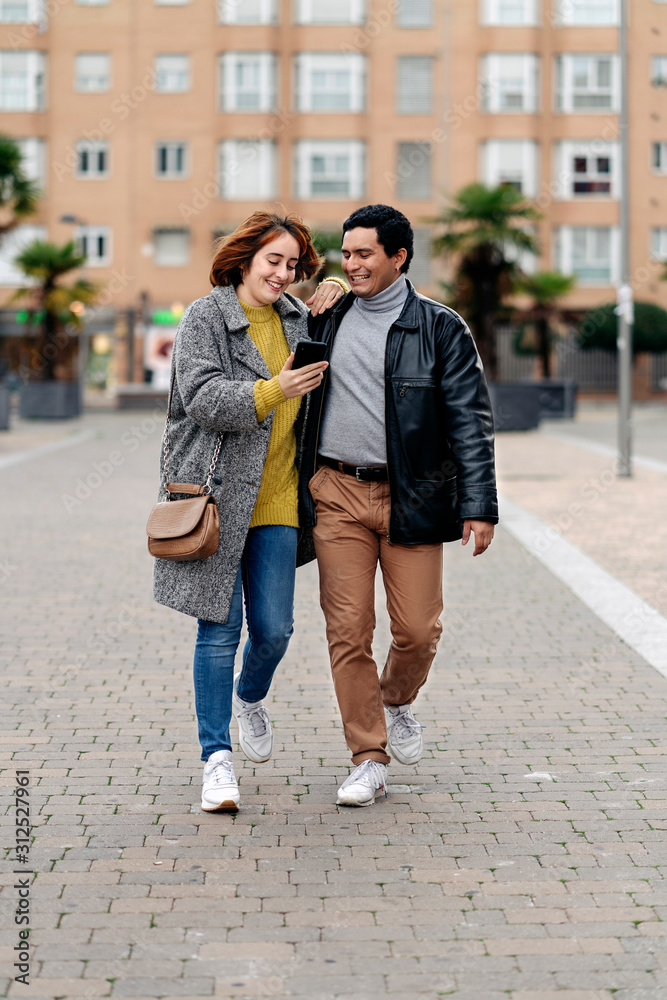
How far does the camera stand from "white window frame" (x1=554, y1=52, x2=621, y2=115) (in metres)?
49.4

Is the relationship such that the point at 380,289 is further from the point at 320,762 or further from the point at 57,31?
the point at 57,31

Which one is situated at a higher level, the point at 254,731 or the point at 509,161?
the point at 509,161

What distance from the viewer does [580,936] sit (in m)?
3.40

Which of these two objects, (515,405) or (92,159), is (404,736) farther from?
(92,159)

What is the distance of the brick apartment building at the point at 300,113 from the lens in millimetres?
49094

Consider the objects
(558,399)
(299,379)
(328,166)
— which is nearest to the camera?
(299,379)

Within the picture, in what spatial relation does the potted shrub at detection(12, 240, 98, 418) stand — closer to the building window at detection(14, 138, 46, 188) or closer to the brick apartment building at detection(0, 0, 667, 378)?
the brick apartment building at detection(0, 0, 667, 378)

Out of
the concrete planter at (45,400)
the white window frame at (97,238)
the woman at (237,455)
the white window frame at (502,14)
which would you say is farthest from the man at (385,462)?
the white window frame at (502,14)

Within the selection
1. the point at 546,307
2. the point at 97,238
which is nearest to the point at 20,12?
the point at 97,238

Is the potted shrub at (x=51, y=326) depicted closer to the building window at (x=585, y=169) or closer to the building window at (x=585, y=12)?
the building window at (x=585, y=169)

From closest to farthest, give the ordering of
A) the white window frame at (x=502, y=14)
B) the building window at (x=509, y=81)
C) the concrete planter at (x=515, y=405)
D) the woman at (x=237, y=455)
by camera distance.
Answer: the woman at (x=237, y=455) → the concrete planter at (x=515, y=405) → the white window frame at (x=502, y=14) → the building window at (x=509, y=81)

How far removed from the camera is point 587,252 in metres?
49.8

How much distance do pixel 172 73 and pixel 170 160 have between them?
9.71ft

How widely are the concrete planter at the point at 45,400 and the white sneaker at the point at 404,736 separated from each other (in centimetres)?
3033
